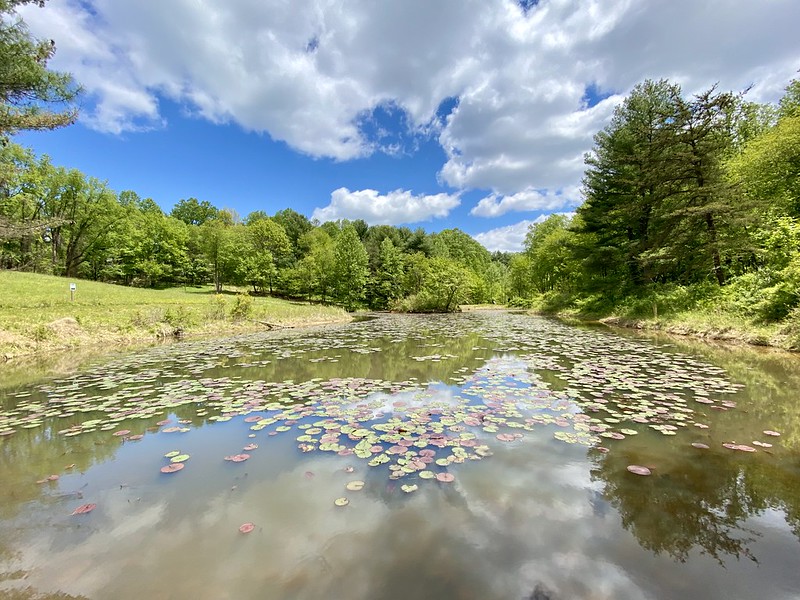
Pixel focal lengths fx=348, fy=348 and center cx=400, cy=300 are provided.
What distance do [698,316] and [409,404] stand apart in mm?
15585

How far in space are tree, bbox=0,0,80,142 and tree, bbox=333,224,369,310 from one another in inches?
1124

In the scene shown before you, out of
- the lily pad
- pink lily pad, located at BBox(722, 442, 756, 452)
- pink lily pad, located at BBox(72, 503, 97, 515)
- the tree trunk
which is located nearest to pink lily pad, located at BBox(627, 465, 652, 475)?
pink lily pad, located at BBox(722, 442, 756, 452)

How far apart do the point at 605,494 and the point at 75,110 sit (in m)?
17.2

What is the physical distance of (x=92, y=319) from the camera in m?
15.3

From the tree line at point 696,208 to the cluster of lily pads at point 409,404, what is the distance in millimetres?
7701

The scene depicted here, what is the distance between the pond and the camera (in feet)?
7.79

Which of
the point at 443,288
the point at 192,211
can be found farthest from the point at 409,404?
the point at 192,211

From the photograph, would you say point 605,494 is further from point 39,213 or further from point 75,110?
point 39,213

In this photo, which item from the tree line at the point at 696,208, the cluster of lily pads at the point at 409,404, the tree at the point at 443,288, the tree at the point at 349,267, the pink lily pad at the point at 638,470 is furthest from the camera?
the tree at the point at 349,267

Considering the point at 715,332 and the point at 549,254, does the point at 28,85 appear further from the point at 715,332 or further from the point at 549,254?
the point at 549,254

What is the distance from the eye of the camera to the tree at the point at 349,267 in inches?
1564

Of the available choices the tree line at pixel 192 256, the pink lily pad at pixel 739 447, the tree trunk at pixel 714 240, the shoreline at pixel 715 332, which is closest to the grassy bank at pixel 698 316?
the shoreline at pixel 715 332

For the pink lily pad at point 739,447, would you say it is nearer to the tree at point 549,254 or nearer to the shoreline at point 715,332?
the shoreline at point 715,332

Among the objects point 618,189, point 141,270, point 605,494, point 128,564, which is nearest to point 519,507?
point 605,494
